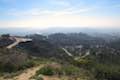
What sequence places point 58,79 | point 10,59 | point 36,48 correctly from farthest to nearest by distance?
point 36,48 → point 10,59 → point 58,79

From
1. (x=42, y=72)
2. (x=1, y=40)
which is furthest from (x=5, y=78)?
(x=1, y=40)

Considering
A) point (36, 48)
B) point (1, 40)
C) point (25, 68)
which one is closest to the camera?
point (25, 68)

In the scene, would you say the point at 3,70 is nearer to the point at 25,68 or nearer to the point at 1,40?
the point at 25,68

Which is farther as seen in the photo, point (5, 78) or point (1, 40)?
point (1, 40)

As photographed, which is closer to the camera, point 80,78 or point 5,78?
point 80,78

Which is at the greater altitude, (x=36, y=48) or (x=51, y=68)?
(x=51, y=68)

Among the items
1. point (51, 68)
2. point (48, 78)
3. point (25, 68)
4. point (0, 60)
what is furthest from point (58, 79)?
point (0, 60)

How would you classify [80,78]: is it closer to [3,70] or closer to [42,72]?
[42,72]

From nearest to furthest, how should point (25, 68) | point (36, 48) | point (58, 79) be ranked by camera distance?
point (58, 79)
point (25, 68)
point (36, 48)


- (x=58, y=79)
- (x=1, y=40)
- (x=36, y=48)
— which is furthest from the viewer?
(x=36, y=48)
